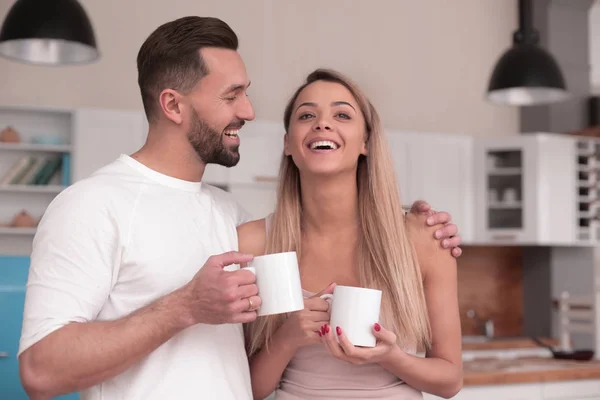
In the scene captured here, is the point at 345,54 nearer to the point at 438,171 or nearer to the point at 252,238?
the point at 438,171

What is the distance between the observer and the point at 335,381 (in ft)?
6.12

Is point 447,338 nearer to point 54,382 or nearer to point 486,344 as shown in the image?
point 54,382

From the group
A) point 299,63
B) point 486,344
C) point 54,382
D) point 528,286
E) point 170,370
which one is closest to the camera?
point 54,382

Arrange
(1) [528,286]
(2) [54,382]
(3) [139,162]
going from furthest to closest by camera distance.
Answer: (1) [528,286], (3) [139,162], (2) [54,382]

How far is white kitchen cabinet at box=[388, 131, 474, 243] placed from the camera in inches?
218

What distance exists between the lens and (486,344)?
538 cm

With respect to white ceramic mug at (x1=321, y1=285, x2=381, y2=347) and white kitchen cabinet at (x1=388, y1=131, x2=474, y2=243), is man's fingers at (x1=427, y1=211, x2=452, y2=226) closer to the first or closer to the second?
white ceramic mug at (x1=321, y1=285, x2=381, y2=347)

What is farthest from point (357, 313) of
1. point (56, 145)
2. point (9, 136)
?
point (9, 136)

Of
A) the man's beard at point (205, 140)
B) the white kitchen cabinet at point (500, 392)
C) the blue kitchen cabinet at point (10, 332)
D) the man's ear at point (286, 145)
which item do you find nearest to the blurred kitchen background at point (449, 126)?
the white kitchen cabinet at point (500, 392)

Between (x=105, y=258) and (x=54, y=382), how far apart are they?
24 cm

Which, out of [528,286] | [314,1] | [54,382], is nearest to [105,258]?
[54,382]

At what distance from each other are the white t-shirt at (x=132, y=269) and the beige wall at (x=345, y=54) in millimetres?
3843

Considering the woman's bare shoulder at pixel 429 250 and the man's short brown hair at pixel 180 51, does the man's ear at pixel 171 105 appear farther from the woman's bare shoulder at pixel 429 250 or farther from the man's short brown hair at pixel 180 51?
the woman's bare shoulder at pixel 429 250

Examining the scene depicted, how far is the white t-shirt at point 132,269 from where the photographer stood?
1.45m
